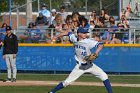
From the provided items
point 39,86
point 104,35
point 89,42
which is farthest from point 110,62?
point 89,42

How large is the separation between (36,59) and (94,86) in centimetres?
685

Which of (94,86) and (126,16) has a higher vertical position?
(126,16)

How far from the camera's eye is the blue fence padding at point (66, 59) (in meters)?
23.3

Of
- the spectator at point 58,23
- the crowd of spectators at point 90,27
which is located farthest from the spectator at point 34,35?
the spectator at point 58,23

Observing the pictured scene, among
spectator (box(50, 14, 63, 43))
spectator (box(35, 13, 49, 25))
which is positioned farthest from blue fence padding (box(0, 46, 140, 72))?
spectator (box(35, 13, 49, 25))

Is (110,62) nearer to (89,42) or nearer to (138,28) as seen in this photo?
(138,28)

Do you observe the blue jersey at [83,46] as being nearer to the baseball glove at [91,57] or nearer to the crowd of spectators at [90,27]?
the baseball glove at [91,57]

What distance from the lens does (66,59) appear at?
23.5 meters

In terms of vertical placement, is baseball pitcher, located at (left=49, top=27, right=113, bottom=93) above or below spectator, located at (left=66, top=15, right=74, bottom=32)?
below

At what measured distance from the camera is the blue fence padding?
23297 millimetres

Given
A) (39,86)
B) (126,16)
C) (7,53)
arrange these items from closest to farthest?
(39,86), (7,53), (126,16)

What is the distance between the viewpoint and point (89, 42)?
533 inches

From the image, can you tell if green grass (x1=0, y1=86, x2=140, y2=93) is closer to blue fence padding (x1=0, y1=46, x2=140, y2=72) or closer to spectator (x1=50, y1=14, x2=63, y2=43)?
blue fence padding (x1=0, y1=46, x2=140, y2=72)

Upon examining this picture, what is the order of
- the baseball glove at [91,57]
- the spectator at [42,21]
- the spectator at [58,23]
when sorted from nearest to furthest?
1. the baseball glove at [91,57]
2. the spectator at [58,23]
3. the spectator at [42,21]
